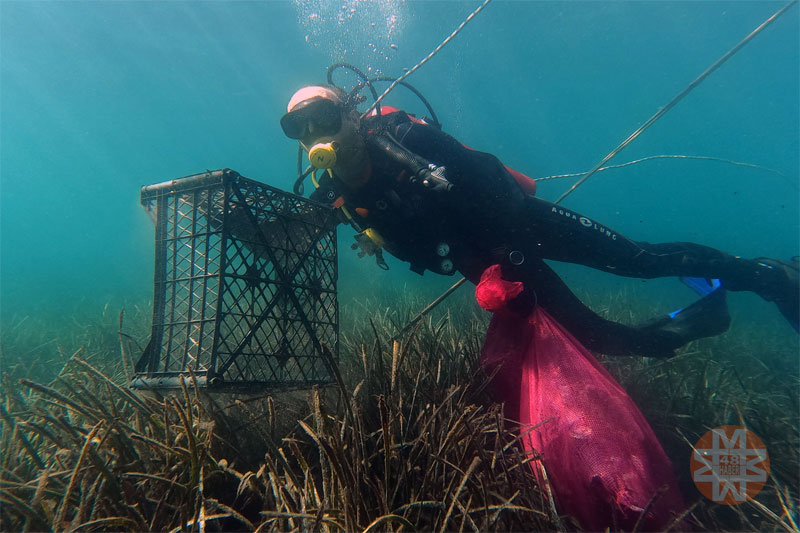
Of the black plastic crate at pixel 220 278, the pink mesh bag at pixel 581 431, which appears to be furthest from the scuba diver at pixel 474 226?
the pink mesh bag at pixel 581 431

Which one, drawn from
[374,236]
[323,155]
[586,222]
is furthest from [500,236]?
[323,155]

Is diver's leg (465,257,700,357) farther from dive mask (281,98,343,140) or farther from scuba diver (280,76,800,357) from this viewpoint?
dive mask (281,98,343,140)

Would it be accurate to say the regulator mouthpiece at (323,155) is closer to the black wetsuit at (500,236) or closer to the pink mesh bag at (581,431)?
the black wetsuit at (500,236)

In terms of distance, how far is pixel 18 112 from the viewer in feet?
171

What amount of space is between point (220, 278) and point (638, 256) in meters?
3.50

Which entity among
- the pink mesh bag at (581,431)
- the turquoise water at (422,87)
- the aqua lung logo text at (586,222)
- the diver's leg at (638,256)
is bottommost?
the pink mesh bag at (581,431)

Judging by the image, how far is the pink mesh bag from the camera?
129cm

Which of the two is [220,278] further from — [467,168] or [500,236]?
[500,236]

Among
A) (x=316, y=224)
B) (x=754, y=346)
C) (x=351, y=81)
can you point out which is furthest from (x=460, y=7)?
(x=316, y=224)

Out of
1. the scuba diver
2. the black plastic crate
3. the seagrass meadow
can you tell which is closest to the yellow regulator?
the scuba diver

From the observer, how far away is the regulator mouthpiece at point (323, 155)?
2.52m

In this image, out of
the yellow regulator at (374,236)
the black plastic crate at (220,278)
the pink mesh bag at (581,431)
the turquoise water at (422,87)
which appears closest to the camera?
the pink mesh bag at (581,431)

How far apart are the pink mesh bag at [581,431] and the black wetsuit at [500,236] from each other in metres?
0.61

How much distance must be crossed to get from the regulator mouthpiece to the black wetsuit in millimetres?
365
